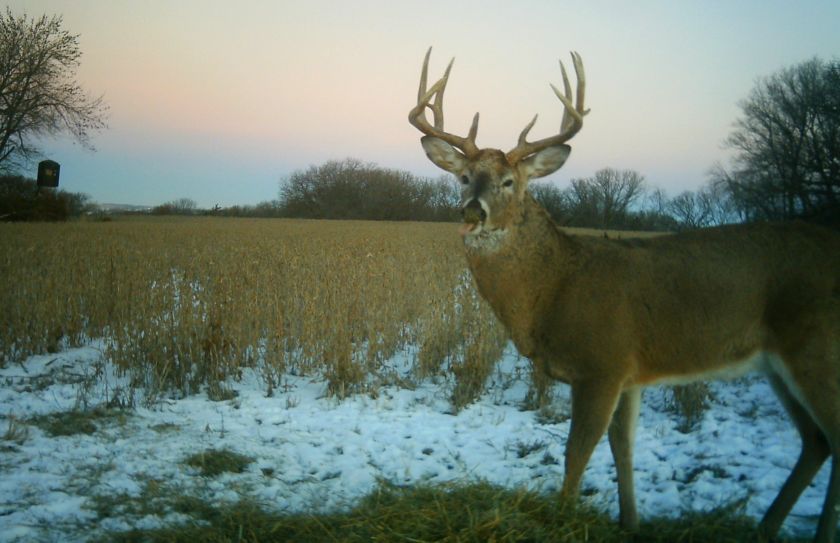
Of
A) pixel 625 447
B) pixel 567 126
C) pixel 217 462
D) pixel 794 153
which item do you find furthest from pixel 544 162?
pixel 794 153

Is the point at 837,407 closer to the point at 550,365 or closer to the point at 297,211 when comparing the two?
the point at 550,365

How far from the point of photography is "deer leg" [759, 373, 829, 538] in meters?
3.84

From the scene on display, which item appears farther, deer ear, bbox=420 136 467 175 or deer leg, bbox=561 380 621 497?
deer ear, bbox=420 136 467 175

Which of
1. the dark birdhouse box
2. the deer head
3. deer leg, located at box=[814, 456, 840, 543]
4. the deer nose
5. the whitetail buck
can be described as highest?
the dark birdhouse box

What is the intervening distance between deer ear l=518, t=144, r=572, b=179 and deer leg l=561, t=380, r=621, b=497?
1.52 m

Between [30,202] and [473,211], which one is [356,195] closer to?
[30,202]

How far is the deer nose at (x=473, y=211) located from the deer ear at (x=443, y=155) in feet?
2.19

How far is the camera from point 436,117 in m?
4.97

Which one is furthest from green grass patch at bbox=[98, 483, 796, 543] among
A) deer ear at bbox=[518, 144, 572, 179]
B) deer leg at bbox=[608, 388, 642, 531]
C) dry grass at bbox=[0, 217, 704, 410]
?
dry grass at bbox=[0, 217, 704, 410]

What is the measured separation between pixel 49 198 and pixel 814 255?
40534mm

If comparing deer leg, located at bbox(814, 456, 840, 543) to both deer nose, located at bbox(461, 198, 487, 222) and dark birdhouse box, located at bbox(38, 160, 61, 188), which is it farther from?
dark birdhouse box, located at bbox(38, 160, 61, 188)

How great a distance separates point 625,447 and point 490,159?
6.51ft

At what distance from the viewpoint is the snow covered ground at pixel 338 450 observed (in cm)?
431

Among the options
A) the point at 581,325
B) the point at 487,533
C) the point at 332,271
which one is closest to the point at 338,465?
the point at 487,533
